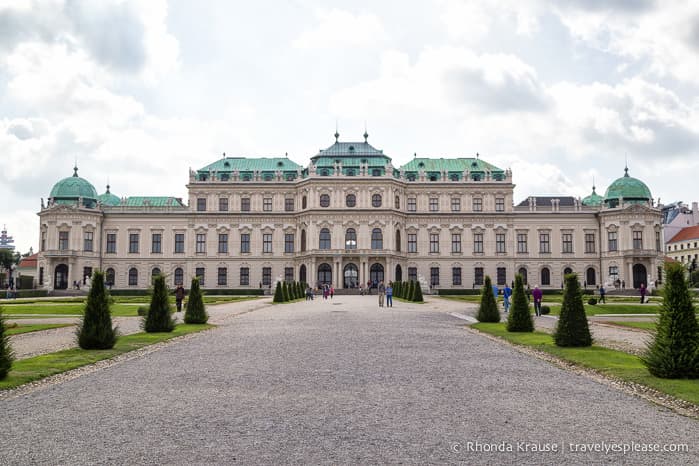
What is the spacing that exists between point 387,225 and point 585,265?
918 inches

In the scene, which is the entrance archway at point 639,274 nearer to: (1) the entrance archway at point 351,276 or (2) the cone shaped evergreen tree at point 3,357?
(1) the entrance archway at point 351,276

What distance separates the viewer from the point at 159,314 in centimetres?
2144

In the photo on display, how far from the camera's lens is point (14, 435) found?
7695mm

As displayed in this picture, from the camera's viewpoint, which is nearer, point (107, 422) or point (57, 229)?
point (107, 422)

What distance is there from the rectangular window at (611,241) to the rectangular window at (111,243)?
56.3 meters

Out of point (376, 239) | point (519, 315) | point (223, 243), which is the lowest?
point (519, 315)

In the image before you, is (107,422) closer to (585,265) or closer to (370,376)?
(370,376)

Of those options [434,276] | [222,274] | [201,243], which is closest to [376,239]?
[434,276]

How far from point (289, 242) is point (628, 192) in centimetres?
3906

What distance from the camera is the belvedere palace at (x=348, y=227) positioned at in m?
73.1

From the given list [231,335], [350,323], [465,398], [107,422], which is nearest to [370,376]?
[465,398]

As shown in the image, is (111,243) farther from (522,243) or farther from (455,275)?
(522,243)

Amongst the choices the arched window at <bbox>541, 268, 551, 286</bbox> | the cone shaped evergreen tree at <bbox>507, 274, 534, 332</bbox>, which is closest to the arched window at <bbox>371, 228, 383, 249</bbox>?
the arched window at <bbox>541, 268, 551, 286</bbox>

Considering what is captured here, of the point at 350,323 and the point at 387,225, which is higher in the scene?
the point at 387,225
